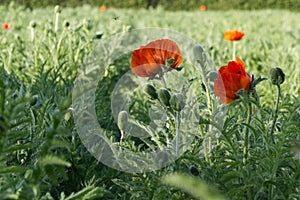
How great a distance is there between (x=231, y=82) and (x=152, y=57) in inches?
10.8

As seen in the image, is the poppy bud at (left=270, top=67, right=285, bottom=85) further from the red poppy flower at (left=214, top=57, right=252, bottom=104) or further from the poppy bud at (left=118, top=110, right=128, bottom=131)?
the poppy bud at (left=118, top=110, right=128, bottom=131)

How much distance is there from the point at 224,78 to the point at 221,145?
0.40 metres

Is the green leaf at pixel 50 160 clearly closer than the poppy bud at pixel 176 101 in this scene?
Yes

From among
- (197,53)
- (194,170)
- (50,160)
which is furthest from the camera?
(197,53)

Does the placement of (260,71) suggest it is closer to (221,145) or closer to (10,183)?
(221,145)

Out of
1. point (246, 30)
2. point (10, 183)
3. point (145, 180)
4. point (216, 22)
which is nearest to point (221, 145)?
point (145, 180)

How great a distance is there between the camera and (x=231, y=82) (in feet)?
5.32

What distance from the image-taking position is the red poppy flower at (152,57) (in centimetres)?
173

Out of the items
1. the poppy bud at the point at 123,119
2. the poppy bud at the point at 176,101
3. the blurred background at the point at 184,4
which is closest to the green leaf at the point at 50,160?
the poppy bud at the point at 176,101

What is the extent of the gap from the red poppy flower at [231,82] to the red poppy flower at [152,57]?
183mm

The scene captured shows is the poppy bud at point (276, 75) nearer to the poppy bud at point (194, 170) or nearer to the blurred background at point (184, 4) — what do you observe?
the poppy bud at point (194, 170)

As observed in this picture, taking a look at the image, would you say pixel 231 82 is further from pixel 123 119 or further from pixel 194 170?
pixel 123 119

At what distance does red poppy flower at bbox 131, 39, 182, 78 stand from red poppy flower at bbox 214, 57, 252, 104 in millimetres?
183

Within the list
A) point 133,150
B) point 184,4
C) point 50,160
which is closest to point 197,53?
point 133,150
